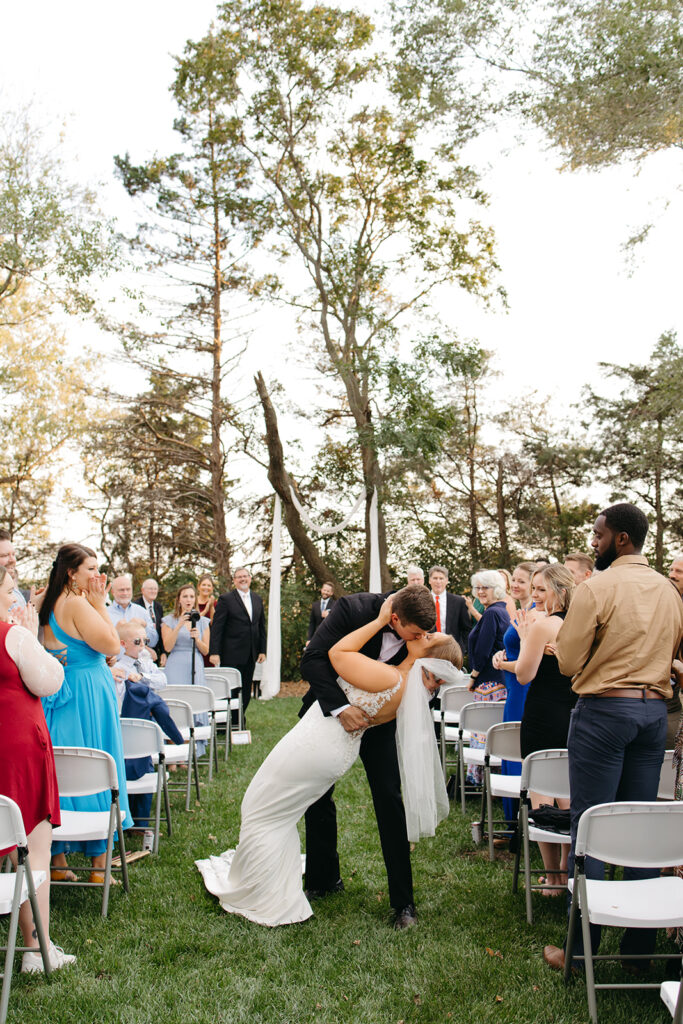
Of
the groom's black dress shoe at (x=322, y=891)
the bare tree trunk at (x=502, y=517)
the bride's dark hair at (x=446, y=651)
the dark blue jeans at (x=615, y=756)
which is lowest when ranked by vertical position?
the groom's black dress shoe at (x=322, y=891)

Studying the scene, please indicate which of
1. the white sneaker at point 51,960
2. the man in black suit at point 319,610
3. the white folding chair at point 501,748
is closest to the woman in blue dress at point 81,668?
the white sneaker at point 51,960

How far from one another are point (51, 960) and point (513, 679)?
3147mm

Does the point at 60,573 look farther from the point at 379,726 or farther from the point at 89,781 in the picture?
the point at 379,726

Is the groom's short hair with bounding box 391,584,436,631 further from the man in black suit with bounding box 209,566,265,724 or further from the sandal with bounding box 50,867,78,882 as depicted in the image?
the man in black suit with bounding box 209,566,265,724

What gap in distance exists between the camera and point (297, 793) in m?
3.82

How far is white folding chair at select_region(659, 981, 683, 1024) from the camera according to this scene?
2219 millimetres

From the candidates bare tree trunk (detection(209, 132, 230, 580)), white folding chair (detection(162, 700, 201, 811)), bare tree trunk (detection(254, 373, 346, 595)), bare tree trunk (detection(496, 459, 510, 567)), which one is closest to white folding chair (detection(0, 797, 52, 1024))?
white folding chair (detection(162, 700, 201, 811))

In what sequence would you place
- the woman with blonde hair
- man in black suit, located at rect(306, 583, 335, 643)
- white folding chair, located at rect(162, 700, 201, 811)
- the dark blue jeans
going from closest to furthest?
1. the dark blue jeans
2. the woman with blonde hair
3. white folding chair, located at rect(162, 700, 201, 811)
4. man in black suit, located at rect(306, 583, 335, 643)

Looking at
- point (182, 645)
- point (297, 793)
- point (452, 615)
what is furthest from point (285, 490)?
point (297, 793)

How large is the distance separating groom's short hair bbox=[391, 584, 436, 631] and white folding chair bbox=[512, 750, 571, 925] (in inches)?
32.6

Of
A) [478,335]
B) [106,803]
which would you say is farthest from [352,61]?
[106,803]

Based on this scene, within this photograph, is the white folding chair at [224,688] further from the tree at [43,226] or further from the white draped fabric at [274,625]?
the tree at [43,226]

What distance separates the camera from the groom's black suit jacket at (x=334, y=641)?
3779 mm

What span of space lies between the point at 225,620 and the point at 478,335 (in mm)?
8875
